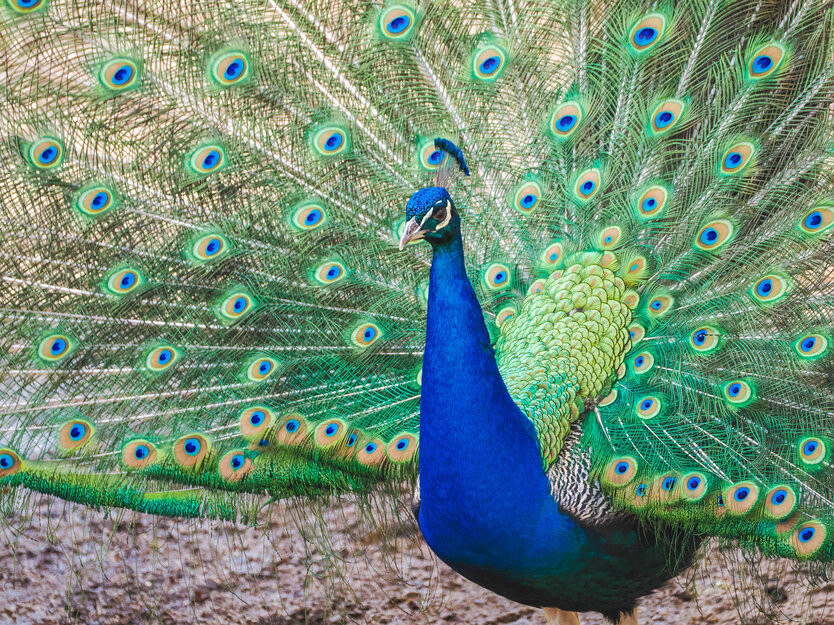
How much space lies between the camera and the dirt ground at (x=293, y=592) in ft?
7.73

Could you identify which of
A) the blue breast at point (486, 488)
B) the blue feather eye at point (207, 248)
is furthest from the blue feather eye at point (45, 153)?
the blue breast at point (486, 488)

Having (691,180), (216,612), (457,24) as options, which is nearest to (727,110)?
(691,180)

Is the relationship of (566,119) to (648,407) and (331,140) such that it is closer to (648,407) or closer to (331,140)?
(331,140)

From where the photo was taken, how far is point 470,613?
238 centimetres

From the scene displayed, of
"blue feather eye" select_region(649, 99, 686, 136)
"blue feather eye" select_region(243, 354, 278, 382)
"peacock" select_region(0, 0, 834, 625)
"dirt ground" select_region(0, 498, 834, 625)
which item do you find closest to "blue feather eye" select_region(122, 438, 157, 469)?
"peacock" select_region(0, 0, 834, 625)

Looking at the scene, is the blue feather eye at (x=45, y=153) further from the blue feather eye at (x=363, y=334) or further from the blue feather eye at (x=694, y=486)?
the blue feather eye at (x=694, y=486)

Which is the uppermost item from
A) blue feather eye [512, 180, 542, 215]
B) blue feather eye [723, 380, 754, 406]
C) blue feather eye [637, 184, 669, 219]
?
blue feather eye [512, 180, 542, 215]

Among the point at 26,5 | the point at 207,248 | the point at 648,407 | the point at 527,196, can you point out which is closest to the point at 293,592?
the point at 207,248

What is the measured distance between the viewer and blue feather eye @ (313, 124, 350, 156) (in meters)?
1.69

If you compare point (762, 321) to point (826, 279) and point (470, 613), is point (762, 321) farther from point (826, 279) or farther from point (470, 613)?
point (470, 613)

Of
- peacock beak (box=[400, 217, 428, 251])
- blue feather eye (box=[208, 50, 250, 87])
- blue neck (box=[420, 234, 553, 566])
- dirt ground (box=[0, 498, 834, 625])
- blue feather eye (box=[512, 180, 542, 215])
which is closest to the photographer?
peacock beak (box=[400, 217, 428, 251])

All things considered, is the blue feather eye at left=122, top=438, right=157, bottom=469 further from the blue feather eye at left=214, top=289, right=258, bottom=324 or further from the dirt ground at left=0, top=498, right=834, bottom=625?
the dirt ground at left=0, top=498, right=834, bottom=625

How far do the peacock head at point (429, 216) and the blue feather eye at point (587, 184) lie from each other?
53cm

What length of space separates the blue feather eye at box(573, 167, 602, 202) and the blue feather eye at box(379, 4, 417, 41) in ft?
1.59
